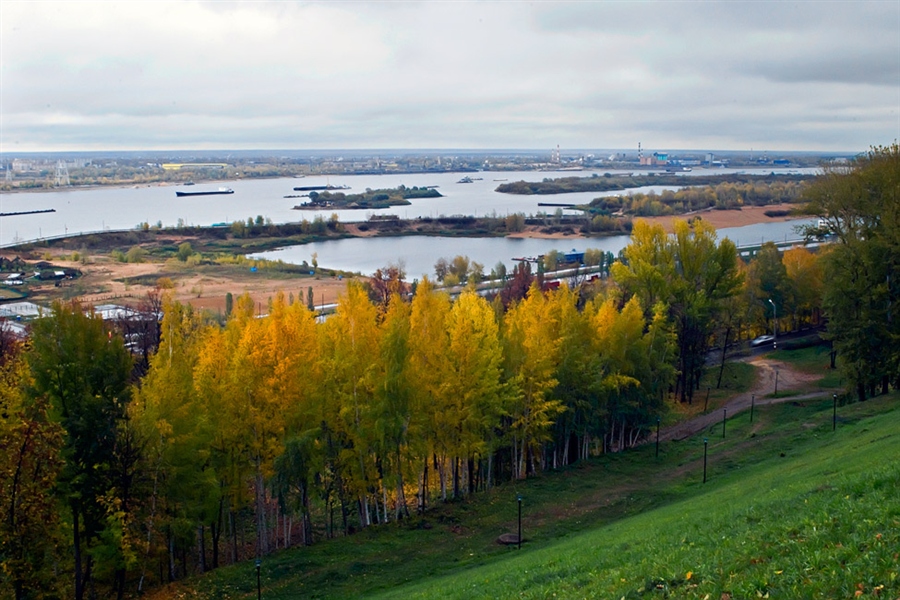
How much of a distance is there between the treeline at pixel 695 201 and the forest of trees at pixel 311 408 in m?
121

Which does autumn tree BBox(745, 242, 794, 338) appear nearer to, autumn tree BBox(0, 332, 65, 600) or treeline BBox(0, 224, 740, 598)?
treeline BBox(0, 224, 740, 598)

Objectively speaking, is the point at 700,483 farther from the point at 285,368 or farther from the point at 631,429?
the point at 285,368

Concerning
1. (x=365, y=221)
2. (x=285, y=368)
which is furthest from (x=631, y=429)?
(x=365, y=221)

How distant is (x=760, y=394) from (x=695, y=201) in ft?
428

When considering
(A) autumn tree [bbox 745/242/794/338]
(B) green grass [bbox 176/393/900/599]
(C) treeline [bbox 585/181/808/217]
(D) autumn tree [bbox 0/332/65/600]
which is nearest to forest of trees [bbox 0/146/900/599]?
(D) autumn tree [bbox 0/332/65/600]

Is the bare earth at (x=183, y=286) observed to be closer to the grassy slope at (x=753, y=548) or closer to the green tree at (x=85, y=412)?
the green tree at (x=85, y=412)

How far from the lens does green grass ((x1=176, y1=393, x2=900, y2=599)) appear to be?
10.4 metres

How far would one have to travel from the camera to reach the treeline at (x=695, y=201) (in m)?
159

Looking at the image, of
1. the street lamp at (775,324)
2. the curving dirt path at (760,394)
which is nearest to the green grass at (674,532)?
the curving dirt path at (760,394)

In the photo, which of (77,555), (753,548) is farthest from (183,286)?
(753,548)

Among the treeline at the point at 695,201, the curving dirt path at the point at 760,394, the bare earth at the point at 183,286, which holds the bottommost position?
the curving dirt path at the point at 760,394

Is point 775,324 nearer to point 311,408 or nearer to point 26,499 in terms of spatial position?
point 311,408

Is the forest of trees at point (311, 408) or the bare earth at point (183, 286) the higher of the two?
the forest of trees at point (311, 408)

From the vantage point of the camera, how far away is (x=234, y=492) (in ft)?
81.1
